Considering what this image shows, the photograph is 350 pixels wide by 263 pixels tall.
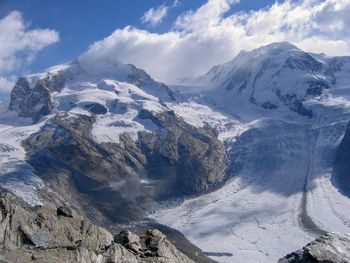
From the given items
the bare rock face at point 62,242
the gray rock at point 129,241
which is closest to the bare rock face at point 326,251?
the bare rock face at point 62,242

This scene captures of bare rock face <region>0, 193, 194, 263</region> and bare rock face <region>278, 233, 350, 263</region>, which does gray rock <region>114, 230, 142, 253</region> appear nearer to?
bare rock face <region>0, 193, 194, 263</region>

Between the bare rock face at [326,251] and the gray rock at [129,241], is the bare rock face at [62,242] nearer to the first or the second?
the gray rock at [129,241]

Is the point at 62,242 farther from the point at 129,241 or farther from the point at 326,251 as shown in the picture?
the point at 326,251

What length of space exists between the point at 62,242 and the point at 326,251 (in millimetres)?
14674

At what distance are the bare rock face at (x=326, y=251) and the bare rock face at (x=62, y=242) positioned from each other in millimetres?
7620

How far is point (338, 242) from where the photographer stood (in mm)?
37062

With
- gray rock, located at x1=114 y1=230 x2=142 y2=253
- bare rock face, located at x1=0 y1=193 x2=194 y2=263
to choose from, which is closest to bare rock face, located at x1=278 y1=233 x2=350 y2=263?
bare rock face, located at x1=0 y1=193 x2=194 y2=263

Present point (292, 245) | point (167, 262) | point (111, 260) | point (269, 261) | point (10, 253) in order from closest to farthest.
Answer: point (10, 253)
point (111, 260)
point (167, 262)
point (269, 261)
point (292, 245)

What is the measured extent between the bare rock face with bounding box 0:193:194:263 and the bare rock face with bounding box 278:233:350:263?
762 centimetres

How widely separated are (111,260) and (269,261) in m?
145

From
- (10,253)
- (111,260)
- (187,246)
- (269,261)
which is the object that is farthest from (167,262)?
(187,246)

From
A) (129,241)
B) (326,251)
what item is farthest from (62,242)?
(326,251)

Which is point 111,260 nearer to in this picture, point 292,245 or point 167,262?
point 167,262

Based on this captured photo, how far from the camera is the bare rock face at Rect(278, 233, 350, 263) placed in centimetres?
3553
